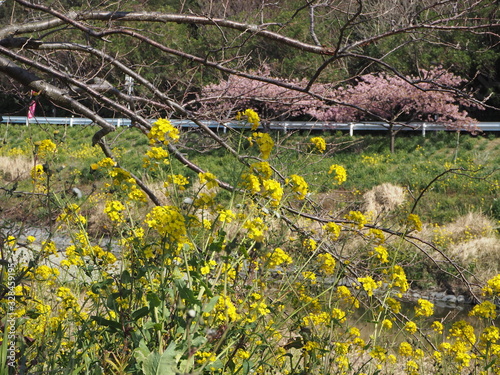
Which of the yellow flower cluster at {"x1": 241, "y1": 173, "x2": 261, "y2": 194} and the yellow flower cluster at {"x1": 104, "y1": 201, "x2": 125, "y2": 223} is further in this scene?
the yellow flower cluster at {"x1": 104, "y1": 201, "x2": 125, "y2": 223}

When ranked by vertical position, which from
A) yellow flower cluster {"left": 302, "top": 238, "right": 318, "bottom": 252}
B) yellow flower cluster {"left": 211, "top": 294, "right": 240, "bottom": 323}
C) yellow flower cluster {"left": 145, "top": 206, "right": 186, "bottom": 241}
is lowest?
yellow flower cluster {"left": 302, "top": 238, "right": 318, "bottom": 252}

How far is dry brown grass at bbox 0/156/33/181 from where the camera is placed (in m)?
14.5

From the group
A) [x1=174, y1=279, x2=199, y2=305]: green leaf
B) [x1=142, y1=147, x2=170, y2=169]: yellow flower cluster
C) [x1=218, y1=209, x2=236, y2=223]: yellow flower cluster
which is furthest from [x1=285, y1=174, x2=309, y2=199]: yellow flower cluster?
[x1=174, y1=279, x2=199, y2=305]: green leaf

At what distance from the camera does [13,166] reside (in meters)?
15.1

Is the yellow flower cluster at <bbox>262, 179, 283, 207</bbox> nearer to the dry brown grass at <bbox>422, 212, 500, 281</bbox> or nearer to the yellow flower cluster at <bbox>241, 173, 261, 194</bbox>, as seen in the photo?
the yellow flower cluster at <bbox>241, 173, 261, 194</bbox>

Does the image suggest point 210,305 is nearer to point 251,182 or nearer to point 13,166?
point 251,182

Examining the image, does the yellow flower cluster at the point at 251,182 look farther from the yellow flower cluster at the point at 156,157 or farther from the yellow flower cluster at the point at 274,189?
the yellow flower cluster at the point at 156,157

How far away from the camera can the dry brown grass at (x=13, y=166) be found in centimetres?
1445

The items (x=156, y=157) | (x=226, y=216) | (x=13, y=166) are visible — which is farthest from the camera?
(x=13, y=166)

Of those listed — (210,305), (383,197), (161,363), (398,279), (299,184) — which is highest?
(299,184)

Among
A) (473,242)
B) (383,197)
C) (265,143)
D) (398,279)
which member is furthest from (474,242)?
(265,143)

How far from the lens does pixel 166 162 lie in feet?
6.86

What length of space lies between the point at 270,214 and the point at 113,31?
157 centimetres

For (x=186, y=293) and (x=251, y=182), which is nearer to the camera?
(x=186, y=293)
